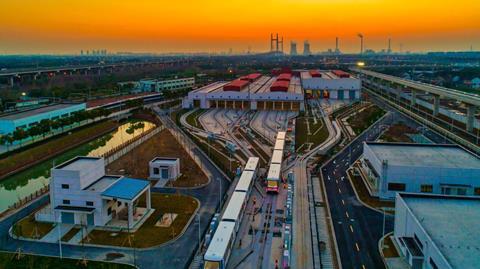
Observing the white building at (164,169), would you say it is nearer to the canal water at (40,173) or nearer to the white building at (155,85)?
the canal water at (40,173)

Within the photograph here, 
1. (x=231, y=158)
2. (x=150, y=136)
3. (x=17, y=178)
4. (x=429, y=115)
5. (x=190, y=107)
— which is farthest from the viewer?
(x=190, y=107)

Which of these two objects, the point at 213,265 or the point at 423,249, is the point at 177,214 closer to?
the point at 213,265

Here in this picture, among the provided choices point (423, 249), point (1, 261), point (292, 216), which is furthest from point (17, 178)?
point (423, 249)

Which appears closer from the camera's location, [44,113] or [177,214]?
[177,214]

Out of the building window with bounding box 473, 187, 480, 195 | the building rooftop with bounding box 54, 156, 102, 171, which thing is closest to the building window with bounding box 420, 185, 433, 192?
the building window with bounding box 473, 187, 480, 195

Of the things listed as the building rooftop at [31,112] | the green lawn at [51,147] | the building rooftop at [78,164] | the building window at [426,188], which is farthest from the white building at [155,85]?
the building window at [426,188]
